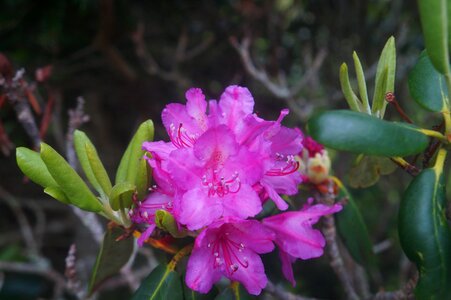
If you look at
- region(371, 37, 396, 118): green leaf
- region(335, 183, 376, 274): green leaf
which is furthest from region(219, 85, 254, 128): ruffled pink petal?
region(335, 183, 376, 274): green leaf

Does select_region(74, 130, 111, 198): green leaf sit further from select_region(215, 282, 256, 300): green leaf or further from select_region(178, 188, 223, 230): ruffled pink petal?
select_region(215, 282, 256, 300): green leaf

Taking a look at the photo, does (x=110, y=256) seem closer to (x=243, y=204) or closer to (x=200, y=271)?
(x=200, y=271)


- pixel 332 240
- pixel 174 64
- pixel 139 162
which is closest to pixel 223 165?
pixel 139 162

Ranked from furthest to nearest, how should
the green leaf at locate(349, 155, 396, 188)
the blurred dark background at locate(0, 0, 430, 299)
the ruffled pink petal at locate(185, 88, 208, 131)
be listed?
the blurred dark background at locate(0, 0, 430, 299) < the green leaf at locate(349, 155, 396, 188) < the ruffled pink petal at locate(185, 88, 208, 131)

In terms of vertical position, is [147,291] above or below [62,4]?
below

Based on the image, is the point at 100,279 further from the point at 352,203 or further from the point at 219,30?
the point at 219,30

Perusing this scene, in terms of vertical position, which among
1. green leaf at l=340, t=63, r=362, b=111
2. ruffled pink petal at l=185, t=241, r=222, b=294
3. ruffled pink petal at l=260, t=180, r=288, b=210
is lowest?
ruffled pink petal at l=185, t=241, r=222, b=294

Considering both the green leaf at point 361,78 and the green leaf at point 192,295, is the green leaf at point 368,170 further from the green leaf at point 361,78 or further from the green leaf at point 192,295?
the green leaf at point 192,295

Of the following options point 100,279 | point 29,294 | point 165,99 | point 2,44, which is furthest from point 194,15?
point 100,279
